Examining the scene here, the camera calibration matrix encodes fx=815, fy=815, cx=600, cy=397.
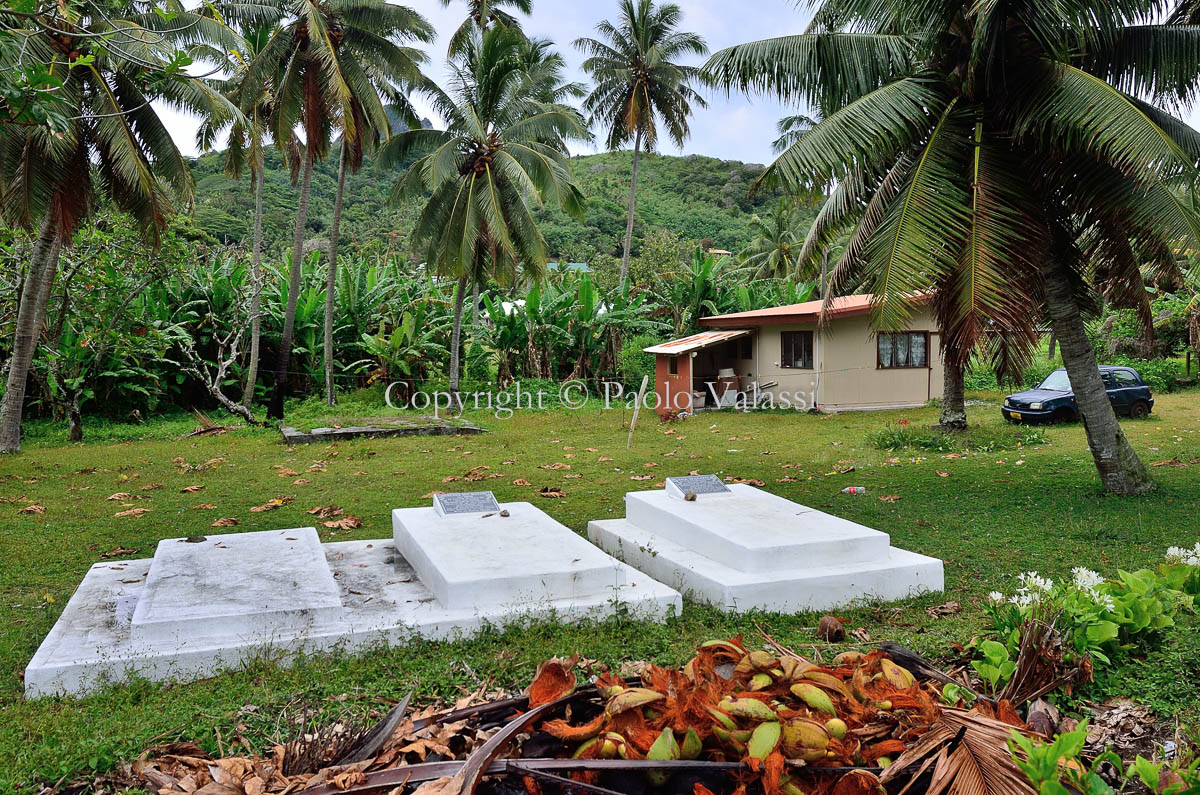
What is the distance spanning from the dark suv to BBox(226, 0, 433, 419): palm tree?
15.3m

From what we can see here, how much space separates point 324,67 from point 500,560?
13964 millimetres

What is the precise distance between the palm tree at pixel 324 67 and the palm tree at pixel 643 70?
12.7 metres

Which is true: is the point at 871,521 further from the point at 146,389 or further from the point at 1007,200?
the point at 146,389

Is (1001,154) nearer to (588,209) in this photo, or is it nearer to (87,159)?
(87,159)

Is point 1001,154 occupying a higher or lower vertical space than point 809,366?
higher

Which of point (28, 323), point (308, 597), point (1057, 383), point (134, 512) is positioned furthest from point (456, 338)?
point (308, 597)

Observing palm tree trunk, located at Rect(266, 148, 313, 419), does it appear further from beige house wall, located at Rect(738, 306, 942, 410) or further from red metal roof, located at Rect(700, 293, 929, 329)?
beige house wall, located at Rect(738, 306, 942, 410)

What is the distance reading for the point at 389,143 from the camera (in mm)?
18984

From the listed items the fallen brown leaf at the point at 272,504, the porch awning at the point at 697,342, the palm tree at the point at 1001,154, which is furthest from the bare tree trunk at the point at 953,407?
the fallen brown leaf at the point at 272,504

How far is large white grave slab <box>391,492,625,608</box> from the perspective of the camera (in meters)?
5.30

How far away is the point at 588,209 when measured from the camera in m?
55.5

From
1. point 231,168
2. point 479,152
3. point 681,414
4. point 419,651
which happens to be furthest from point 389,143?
point 419,651

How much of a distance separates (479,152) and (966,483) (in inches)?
513

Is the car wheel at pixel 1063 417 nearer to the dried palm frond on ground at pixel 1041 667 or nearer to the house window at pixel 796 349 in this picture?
the house window at pixel 796 349
